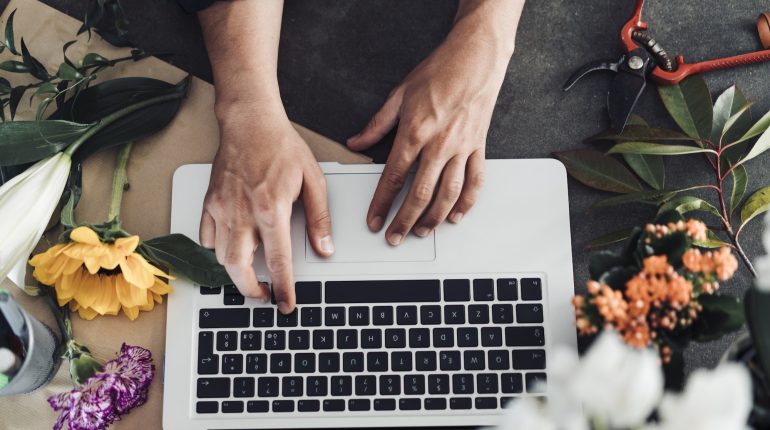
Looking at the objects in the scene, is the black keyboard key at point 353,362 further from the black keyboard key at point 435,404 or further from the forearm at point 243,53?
the forearm at point 243,53

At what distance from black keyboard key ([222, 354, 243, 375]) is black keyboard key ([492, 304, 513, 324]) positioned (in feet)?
0.87

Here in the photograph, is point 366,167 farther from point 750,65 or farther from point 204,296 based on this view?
point 750,65

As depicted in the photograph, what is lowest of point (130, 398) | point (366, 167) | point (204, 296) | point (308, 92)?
point (130, 398)

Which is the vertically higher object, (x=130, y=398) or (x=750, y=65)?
(x=750, y=65)

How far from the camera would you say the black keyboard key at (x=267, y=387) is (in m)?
0.59

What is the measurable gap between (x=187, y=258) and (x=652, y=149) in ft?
1.67

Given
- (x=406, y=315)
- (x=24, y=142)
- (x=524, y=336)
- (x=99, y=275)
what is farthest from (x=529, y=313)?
(x=24, y=142)

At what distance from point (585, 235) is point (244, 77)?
42 cm

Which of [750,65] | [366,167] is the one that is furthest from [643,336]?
[750,65]

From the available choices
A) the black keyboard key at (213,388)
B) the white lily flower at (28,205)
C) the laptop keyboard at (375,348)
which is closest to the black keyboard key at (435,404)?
the laptop keyboard at (375,348)

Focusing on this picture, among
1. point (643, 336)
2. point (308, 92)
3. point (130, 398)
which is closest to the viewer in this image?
point (643, 336)

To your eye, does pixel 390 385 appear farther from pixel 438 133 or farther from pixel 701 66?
pixel 701 66

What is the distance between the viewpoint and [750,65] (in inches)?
26.4

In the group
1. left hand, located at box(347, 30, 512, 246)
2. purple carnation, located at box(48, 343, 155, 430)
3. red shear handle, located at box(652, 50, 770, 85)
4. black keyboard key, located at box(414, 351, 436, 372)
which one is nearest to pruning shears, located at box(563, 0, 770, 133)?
red shear handle, located at box(652, 50, 770, 85)
